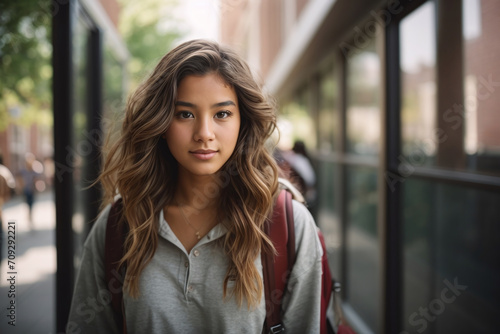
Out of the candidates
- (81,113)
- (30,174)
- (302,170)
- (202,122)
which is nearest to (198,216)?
(202,122)

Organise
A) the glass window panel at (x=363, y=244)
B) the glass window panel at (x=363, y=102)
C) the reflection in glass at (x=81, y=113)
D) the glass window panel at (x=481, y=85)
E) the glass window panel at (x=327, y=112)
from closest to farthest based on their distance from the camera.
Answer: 1. the glass window panel at (x=481, y=85)
2. the reflection in glass at (x=81, y=113)
3. the glass window panel at (x=363, y=244)
4. the glass window panel at (x=363, y=102)
5. the glass window panel at (x=327, y=112)

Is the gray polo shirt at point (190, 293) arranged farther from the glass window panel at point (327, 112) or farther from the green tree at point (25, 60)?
the glass window panel at point (327, 112)

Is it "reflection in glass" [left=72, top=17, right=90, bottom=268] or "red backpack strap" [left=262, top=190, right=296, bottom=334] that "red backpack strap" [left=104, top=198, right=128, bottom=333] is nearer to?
"red backpack strap" [left=262, top=190, right=296, bottom=334]

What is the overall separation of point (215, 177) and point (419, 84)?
2378 millimetres

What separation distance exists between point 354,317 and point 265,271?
12.1 feet

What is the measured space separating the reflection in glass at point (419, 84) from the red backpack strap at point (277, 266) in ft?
6.18

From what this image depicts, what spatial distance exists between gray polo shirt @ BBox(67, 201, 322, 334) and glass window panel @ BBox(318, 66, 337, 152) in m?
5.57

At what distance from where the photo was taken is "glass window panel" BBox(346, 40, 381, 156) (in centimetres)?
511

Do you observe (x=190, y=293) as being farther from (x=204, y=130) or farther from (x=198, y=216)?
(x=204, y=130)

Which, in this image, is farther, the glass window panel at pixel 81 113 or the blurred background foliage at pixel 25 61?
the glass window panel at pixel 81 113

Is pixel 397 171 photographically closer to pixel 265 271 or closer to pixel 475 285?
pixel 475 285

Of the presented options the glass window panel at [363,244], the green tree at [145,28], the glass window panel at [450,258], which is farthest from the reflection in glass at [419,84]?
the green tree at [145,28]

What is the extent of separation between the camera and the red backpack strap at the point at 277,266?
1.56 m

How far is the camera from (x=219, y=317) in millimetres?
1517
